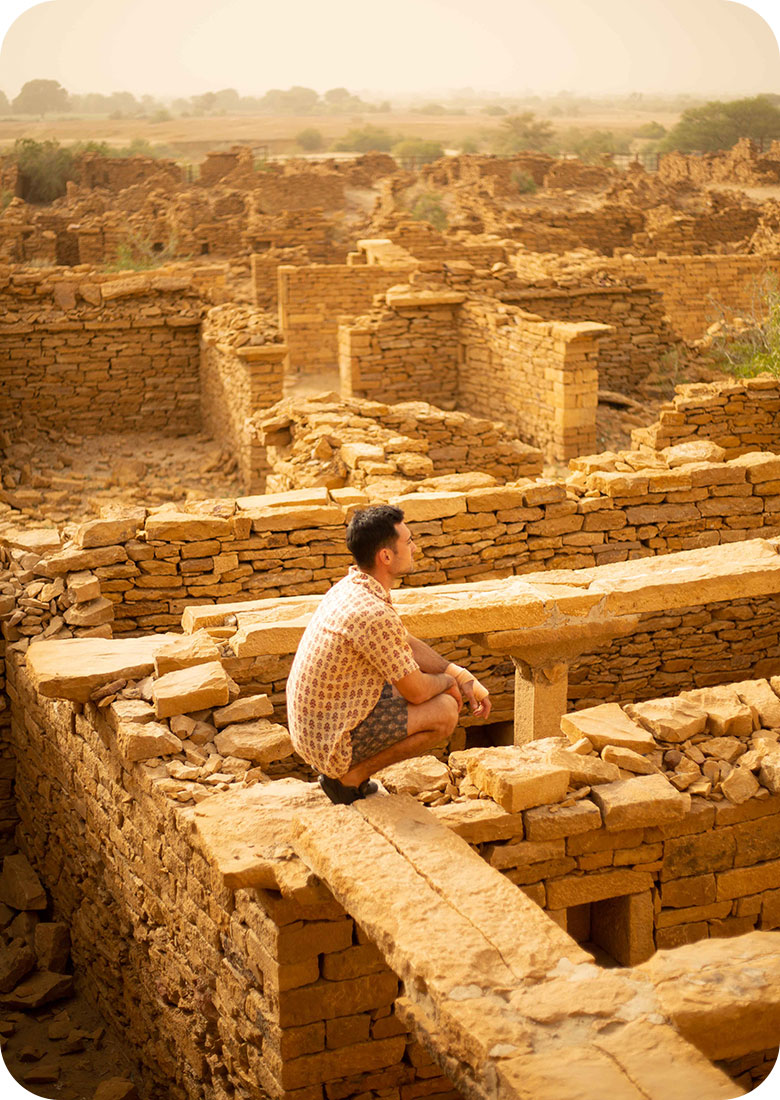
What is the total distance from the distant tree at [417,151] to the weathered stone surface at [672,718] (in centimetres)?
4690

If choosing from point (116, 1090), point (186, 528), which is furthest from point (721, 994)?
point (186, 528)

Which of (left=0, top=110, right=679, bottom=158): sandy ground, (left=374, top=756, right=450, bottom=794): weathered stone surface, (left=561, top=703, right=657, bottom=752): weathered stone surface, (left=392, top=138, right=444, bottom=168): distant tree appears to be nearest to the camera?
(left=374, top=756, right=450, bottom=794): weathered stone surface

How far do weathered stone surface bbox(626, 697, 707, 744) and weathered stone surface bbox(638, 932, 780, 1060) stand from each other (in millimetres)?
1562

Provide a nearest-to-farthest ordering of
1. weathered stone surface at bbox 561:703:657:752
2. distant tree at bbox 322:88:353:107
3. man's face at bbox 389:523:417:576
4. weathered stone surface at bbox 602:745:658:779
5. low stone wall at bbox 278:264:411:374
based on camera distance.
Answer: man's face at bbox 389:523:417:576 < weathered stone surface at bbox 602:745:658:779 < weathered stone surface at bbox 561:703:657:752 < low stone wall at bbox 278:264:411:374 < distant tree at bbox 322:88:353:107

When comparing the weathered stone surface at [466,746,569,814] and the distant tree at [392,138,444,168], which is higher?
the distant tree at [392,138,444,168]

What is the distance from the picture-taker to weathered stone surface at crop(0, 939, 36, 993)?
20.7 feet

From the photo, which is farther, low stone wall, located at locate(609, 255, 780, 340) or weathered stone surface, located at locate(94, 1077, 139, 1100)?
low stone wall, located at locate(609, 255, 780, 340)

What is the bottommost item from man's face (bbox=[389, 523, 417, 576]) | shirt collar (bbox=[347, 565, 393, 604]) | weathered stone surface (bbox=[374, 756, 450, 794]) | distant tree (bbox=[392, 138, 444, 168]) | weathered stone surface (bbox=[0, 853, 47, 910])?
weathered stone surface (bbox=[0, 853, 47, 910])

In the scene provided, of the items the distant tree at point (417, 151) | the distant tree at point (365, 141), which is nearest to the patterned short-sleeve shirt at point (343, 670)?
the distant tree at point (417, 151)

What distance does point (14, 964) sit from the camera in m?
6.38

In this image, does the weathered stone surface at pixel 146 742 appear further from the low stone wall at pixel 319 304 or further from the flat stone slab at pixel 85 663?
the low stone wall at pixel 319 304

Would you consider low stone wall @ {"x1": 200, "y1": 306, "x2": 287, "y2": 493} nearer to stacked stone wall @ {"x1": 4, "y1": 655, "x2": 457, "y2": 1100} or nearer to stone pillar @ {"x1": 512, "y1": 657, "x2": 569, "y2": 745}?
stone pillar @ {"x1": 512, "y1": 657, "x2": 569, "y2": 745}

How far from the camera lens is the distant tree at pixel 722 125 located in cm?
3716

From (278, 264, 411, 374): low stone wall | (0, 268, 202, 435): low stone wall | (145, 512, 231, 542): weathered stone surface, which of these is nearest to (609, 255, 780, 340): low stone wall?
(278, 264, 411, 374): low stone wall
